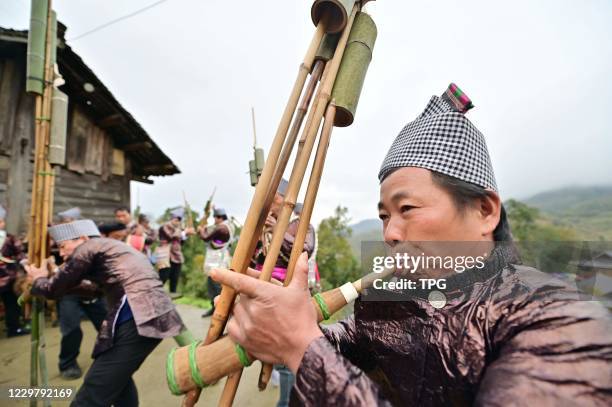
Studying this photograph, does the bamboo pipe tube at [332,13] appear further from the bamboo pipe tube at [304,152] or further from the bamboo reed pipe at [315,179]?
the bamboo reed pipe at [315,179]

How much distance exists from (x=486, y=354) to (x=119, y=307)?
3209 mm

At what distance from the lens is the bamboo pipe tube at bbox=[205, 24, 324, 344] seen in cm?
107

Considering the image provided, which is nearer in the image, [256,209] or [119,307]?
[256,209]

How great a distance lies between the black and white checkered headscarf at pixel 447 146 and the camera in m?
1.23

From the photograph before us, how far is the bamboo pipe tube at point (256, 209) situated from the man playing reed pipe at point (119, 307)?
2316mm

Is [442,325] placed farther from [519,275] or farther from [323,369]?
[323,369]

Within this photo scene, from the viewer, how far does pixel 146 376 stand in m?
4.48

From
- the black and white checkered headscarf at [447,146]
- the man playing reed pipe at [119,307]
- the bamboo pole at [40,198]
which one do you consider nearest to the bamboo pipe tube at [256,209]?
the black and white checkered headscarf at [447,146]

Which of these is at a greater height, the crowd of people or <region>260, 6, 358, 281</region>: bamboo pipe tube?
<region>260, 6, 358, 281</region>: bamboo pipe tube

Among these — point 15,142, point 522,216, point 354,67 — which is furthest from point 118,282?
point 522,216

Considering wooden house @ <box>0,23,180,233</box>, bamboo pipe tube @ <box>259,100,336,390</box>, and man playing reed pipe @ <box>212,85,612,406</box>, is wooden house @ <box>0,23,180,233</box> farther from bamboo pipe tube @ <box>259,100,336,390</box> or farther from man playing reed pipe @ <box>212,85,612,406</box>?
man playing reed pipe @ <box>212,85,612,406</box>

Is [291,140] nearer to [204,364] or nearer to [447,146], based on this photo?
[447,146]

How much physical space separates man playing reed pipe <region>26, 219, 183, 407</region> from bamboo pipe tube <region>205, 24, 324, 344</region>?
2316 mm

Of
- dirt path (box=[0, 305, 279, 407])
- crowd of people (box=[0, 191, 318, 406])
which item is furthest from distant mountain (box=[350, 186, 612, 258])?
dirt path (box=[0, 305, 279, 407])
